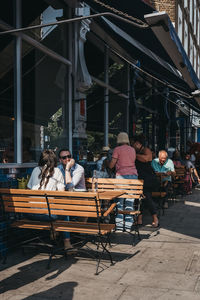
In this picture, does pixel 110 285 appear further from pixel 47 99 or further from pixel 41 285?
pixel 47 99

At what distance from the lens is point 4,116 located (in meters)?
5.83

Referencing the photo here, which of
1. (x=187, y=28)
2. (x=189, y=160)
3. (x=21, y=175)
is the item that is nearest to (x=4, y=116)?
(x=21, y=175)

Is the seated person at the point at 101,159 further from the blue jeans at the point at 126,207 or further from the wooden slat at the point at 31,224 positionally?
the wooden slat at the point at 31,224

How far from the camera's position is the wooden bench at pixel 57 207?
4.49 metres

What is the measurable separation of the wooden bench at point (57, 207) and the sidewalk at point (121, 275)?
241 mm

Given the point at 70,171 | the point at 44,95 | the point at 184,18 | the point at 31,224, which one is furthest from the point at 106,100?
the point at 184,18

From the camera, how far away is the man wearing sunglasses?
5.47m

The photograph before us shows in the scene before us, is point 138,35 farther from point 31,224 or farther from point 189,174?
point 189,174

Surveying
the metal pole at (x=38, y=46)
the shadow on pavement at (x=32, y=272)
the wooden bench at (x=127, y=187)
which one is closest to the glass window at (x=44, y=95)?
the metal pole at (x=38, y=46)

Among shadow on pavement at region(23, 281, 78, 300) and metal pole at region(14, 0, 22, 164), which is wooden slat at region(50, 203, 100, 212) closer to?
shadow on pavement at region(23, 281, 78, 300)

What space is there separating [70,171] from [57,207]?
3.64 feet

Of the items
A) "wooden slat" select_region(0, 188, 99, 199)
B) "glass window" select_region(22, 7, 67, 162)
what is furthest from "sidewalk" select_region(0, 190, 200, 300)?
"glass window" select_region(22, 7, 67, 162)

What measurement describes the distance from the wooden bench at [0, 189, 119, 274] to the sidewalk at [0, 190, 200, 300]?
0.79 feet

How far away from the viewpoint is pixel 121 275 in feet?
14.0
